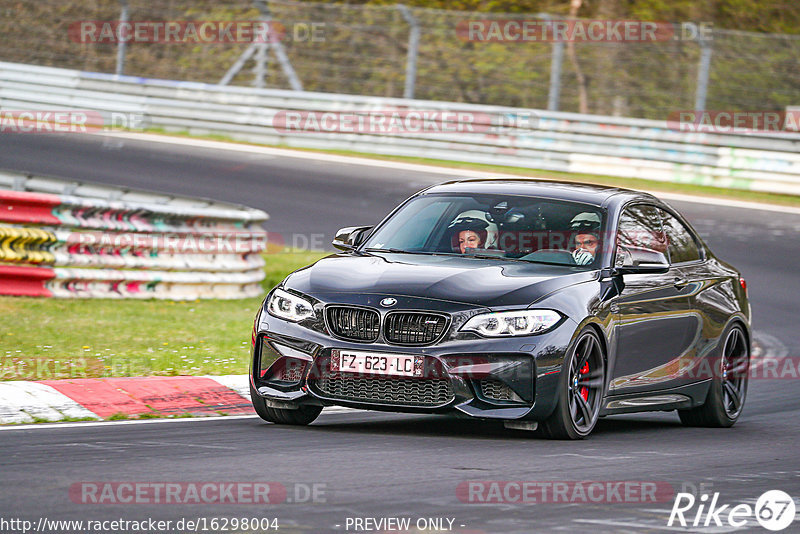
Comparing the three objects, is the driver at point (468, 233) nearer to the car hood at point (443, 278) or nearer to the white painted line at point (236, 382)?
the car hood at point (443, 278)

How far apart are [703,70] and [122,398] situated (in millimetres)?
17445

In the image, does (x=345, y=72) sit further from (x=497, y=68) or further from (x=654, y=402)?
(x=654, y=402)

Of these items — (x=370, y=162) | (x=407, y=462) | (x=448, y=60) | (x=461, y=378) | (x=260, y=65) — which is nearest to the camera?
(x=407, y=462)

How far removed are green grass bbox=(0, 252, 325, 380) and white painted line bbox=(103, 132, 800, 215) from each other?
9.55 meters

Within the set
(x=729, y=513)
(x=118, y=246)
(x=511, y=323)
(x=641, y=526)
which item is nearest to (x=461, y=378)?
(x=511, y=323)

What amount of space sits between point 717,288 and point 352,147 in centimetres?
1648

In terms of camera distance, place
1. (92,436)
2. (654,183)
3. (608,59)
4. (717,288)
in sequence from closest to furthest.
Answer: (92,436) < (717,288) < (654,183) < (608,59)

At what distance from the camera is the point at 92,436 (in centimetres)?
730

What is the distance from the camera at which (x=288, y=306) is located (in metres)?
7.82

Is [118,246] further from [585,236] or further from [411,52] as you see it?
[411,52]

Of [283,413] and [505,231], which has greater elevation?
[505,231]

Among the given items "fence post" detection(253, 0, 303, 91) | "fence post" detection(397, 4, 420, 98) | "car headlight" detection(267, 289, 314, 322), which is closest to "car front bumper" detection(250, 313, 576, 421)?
"car headlight" detection(267, 289, 314, 322)

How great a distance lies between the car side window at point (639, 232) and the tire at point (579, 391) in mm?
811

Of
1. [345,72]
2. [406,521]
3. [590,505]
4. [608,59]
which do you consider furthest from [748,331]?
[345,72]
